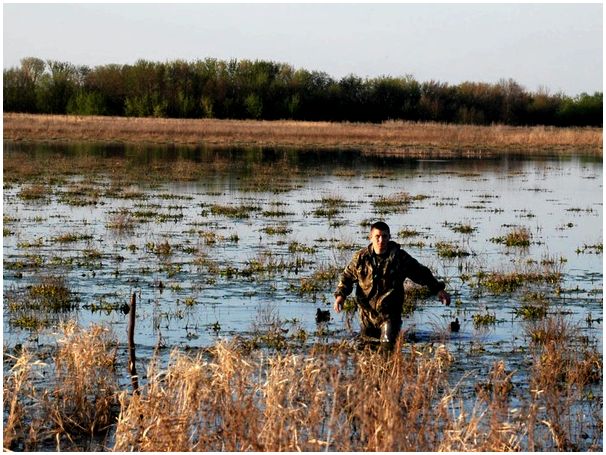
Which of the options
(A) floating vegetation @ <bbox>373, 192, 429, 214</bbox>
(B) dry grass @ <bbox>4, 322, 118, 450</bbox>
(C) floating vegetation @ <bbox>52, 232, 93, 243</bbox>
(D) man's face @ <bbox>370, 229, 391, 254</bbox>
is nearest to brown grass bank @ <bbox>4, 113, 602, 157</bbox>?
(A) floating vegetation @ <bbox>373, 192, 429, 214</bbox>

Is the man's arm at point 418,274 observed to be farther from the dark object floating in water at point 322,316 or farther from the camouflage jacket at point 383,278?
the dark object floating in water at point 322,316

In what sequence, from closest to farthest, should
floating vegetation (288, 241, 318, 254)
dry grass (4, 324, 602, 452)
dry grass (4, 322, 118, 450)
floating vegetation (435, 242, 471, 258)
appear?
dry grass (4, 324, 602, 452)
dry grass (4, 322, 118, 450)
floating vegetation (435, 242, 471, 258)
floating vegetation (288, 241, 318, 254)

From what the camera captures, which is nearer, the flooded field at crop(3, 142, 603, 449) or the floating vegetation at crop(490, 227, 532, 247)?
the flooded field at crop(3, 142, 603, 449)

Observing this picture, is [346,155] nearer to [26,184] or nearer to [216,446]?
[26,184]

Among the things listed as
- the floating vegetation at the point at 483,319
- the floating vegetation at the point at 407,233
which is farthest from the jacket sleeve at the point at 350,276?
the floating vegetation at the point at 407,233

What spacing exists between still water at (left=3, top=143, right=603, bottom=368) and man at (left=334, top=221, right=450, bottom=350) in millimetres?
523

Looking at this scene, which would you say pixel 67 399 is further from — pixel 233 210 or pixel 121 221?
pixel 233 210

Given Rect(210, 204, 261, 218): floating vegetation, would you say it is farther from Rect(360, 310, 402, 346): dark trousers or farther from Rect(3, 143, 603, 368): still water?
Rect(360, 310, 402, 346): dark trousers

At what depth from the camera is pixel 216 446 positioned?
7.07m

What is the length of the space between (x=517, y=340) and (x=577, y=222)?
11.9 metres

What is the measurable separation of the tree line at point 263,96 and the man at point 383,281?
67.2 meters

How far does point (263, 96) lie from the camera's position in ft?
264

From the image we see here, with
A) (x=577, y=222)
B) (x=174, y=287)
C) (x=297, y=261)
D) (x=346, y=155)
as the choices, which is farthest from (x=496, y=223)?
(x=346, y=155)

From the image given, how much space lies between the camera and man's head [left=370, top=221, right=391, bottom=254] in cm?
1010
